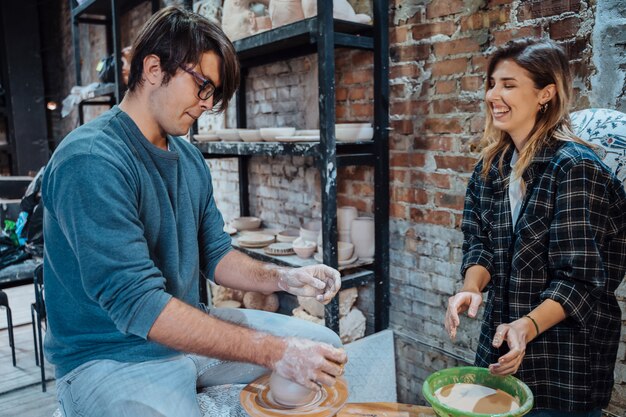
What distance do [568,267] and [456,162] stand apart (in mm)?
975

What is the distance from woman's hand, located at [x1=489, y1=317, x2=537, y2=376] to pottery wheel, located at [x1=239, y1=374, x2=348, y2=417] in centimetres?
47

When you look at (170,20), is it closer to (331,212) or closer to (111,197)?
(111,197)

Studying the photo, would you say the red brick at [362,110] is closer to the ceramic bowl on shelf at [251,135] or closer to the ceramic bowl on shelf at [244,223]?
the ceramic bowl on shelf at [251,135]

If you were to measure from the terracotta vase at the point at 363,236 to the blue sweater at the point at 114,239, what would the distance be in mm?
1072

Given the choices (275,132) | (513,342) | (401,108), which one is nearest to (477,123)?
(401,108)

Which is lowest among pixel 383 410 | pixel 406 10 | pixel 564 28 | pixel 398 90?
pixel 383 410

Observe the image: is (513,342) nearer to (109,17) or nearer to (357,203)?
(357,203)

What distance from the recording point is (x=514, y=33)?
210 centimetres

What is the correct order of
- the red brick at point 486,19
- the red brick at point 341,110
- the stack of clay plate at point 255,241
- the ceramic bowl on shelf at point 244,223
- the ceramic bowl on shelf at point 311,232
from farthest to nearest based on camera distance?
the ceramic bowl on shelf at point 244,223 < the stack of clay plate at point 255,241 < the red brick at point 341,110 < the ceramic bowl on shelf at point 311,232 < the red brick at point 486,19

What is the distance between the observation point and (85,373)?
1.43 meters

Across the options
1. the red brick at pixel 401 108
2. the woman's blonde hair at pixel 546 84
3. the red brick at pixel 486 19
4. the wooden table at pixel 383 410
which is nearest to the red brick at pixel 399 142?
the red brick at pixel 401 108

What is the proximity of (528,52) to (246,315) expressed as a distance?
4.16 feet

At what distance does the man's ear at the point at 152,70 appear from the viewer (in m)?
1.55

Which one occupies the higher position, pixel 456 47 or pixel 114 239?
pixel 456 47
